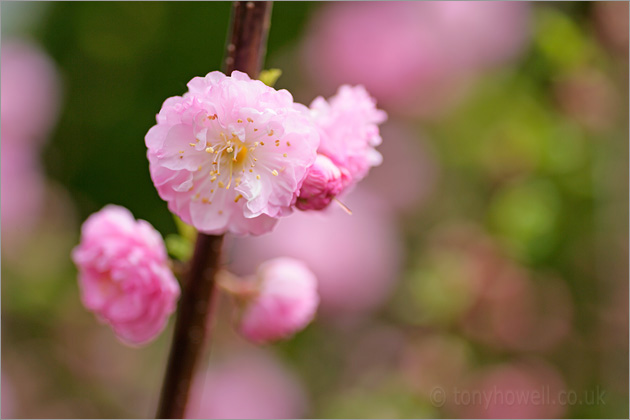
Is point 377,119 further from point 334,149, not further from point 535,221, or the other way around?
point 535,221

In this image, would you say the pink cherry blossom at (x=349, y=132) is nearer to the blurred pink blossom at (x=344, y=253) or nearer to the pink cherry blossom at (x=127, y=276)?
Result: the pink cherry blossom at (x=127, y=276)

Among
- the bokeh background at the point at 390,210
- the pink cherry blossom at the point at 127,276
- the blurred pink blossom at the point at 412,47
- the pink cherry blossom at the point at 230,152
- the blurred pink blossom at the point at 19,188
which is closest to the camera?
the pink cherry blossom at the point at 230,152

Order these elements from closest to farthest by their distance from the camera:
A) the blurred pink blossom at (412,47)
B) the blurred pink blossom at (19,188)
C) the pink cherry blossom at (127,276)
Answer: the pink cherry blossom at (127,276) < the blurred pink blossom at (19,188) < the blurred pink blossom at (412,47)

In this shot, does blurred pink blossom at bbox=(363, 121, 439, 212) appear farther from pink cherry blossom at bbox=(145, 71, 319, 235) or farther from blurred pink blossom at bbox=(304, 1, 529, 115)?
pink cherry blossom at bbox=(145, 71, 319, 235)

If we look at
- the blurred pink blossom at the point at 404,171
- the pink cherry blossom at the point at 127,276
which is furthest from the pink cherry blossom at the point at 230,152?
the blurred pink blossom at the point at 404,171

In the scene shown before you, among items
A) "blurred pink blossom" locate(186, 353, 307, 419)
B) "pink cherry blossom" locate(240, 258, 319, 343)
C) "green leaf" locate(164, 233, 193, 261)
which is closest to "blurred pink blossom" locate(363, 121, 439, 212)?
"blurred pink blossom" locate(186, 353, 307, 419)

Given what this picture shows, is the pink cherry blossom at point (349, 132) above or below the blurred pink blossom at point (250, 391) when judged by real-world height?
above
